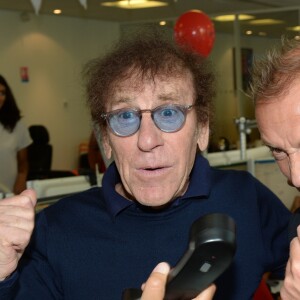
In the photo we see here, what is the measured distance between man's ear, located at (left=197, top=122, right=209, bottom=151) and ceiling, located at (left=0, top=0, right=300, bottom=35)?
6726mm

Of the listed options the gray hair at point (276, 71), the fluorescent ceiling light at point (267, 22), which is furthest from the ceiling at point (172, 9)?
the gray hair at point (276, 71)

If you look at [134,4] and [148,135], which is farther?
[134,4]

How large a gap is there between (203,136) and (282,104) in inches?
14.6

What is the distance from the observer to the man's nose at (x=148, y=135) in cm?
120

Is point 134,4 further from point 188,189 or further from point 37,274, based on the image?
point 37,274

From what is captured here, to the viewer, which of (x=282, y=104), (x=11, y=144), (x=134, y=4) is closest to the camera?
(x=282, y=104)

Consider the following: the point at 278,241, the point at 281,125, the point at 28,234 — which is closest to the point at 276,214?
the point at 278,241

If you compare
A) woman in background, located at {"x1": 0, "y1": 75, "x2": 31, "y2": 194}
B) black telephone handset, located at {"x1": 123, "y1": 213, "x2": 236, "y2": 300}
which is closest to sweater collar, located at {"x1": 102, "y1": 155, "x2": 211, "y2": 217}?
black telephone handset, located at {"x1": 123, "y1": 213, "x2": 236, "y2": 300}

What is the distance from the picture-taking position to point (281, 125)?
1.07m

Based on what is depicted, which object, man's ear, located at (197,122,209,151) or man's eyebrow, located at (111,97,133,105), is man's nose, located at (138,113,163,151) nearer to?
man's eyebrow, located at (111,97,133,105)

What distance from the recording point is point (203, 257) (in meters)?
0.78

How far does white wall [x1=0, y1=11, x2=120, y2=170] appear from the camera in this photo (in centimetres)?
844

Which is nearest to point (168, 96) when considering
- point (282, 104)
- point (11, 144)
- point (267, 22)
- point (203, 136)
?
point (203, 136)

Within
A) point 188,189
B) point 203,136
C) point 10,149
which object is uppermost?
A: point 203,136
